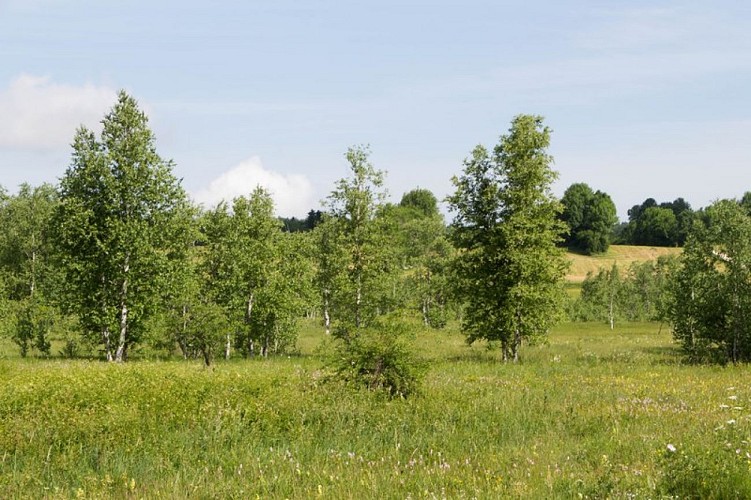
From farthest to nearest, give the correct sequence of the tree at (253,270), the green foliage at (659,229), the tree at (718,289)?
the green foliage at (659,229) → the tree at (253,270) → the tree at (718,289)

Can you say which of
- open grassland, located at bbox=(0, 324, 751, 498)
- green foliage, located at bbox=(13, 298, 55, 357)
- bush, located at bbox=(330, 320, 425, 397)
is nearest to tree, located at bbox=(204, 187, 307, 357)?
green foliage, located at bbox=(13, 298, 55, 357)

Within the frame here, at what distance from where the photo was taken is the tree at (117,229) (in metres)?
25.6

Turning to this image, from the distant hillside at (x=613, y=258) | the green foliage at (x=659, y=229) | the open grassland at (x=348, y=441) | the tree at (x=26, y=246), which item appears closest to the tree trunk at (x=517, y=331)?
the open grassland at (x=348, y=441)

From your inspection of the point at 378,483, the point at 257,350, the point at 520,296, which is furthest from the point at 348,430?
the point at 257,350

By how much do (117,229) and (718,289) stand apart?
27366 mm

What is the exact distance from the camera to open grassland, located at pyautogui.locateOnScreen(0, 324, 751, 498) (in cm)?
611

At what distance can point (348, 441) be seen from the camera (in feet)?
27.4

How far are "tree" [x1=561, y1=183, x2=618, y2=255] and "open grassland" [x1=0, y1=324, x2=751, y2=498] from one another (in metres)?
131

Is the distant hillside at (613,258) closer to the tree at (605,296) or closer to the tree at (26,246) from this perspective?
the tree at (605,296)

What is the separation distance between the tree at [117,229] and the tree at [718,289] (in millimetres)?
24884

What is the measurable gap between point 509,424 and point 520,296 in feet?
47.5

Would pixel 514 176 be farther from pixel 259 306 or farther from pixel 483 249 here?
pixel 259 306

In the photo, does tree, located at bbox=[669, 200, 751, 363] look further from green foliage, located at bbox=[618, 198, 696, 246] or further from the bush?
green foliage, located at bbox=[618, 198, 696, 246]

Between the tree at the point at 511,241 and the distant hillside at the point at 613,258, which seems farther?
the distant hillside at the point at 613,258
